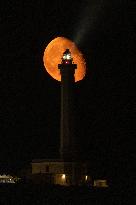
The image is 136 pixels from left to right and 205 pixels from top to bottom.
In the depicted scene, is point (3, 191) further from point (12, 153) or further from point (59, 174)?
point (12, 153)

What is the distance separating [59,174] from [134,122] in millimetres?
31645

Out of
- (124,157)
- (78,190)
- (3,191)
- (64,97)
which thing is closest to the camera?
(3,191)

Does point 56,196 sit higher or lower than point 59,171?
lower

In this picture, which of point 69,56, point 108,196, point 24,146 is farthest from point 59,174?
point 24,146

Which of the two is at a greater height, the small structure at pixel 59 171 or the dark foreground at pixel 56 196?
the small structure at pixel 59 171

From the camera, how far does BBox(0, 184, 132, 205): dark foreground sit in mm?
41812

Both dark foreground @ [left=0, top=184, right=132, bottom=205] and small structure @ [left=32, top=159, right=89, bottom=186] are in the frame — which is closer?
dark foreground @ [left=0, top=184, right=132, bottom=205]

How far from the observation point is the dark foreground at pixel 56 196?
137 feet

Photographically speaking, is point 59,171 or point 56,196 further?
point 59,171

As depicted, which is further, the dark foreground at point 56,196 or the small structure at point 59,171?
the small structure at point 59,171

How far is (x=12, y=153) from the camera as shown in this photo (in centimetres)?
9350

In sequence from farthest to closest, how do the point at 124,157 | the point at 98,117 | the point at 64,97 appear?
the point at 98,117 → the point at 124,157 → the point at 64,97

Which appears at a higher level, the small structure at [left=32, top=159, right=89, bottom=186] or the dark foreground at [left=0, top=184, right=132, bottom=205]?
the small structure at [left=32, top=159, right=89, bottom=186]

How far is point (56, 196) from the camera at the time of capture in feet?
145
